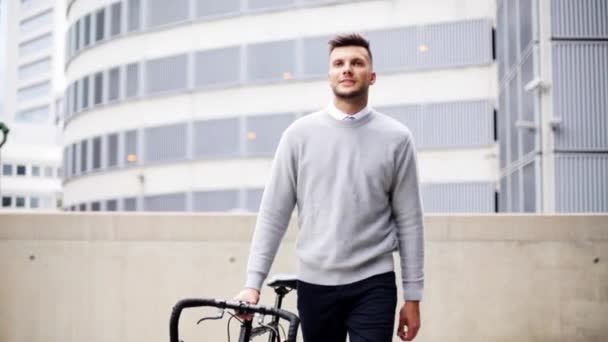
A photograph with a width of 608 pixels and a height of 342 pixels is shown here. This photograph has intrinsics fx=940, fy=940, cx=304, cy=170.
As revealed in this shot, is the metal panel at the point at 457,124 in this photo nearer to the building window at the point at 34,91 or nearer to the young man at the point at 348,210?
the young man at the point at 348,210

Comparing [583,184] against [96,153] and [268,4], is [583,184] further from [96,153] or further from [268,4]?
[96,153]

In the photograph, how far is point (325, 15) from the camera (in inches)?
1340

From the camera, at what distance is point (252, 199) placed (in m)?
34.8

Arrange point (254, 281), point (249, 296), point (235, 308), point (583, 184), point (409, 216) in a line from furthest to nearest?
point (583, 184)
point (409, 216)
point (254, 281)
point (249, 296)
point (235, 308)

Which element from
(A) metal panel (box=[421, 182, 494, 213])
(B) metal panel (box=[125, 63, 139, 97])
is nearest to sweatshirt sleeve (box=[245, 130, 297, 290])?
(A) metal panel (box=[421, 182, 494, 213])

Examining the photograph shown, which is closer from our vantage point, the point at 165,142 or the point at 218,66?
the point at 218,66

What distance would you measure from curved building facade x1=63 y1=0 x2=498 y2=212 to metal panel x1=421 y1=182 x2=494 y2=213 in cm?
4

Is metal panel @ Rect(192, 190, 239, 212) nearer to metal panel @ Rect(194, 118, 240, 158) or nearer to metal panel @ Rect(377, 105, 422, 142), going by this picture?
metal panel @ Rect(194, 118, 240, 158)

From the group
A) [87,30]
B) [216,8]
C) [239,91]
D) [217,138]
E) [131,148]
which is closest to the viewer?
[239,91]

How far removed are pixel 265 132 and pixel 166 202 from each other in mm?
5271

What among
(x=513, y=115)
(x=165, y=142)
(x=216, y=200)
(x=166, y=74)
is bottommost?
(x=216, y=200)

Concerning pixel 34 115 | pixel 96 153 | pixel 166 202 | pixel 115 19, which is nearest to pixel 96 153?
pixel 96 153

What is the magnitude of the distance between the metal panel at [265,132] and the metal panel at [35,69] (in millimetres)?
97873

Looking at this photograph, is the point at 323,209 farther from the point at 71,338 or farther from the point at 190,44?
the point at 190,44
